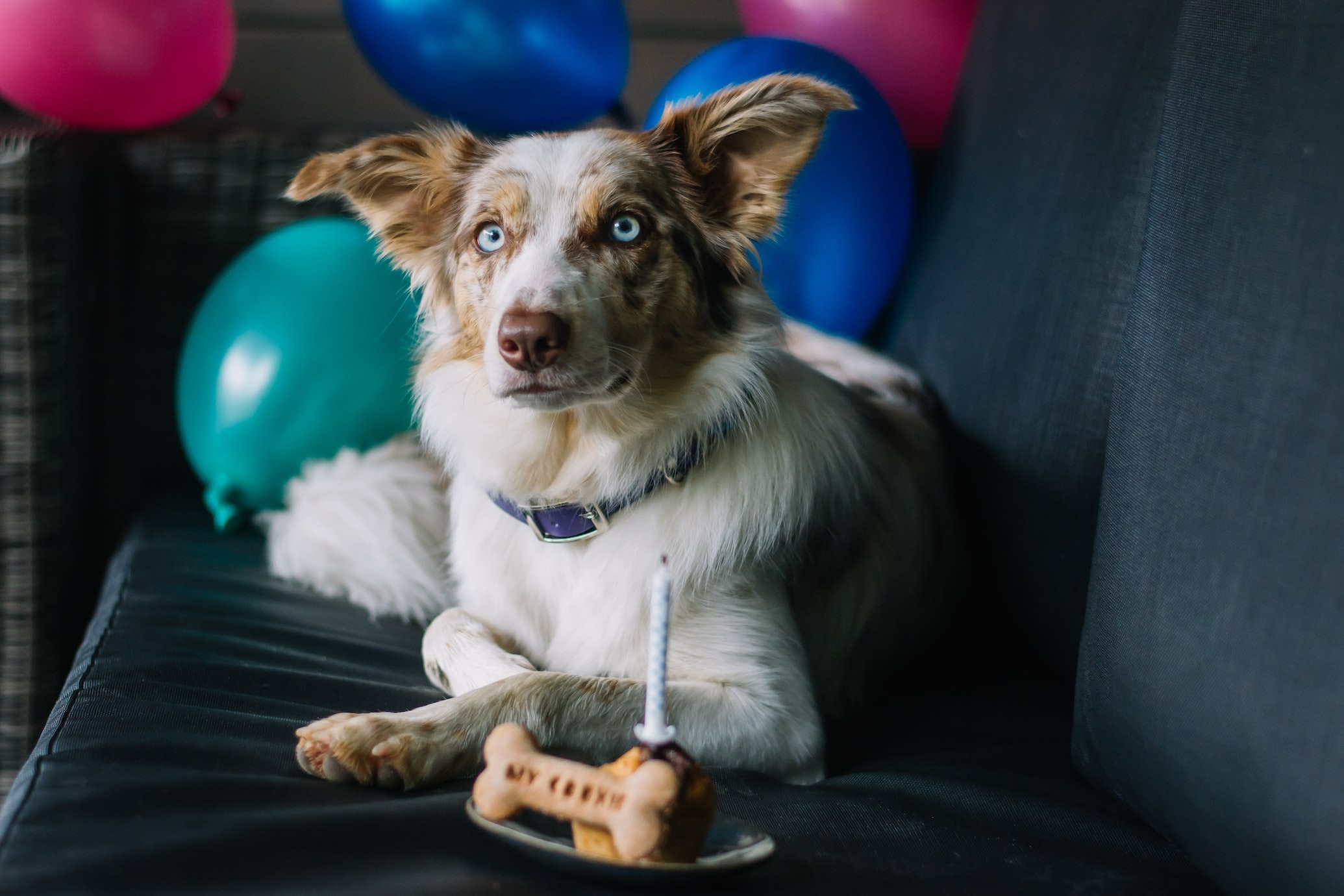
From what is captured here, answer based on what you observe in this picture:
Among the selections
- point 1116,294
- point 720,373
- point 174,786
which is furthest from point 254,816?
point 1116,294

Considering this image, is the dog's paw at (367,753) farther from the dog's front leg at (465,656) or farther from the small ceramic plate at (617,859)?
the dog's front leg at (465,656)

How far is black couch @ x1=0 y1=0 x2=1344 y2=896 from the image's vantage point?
1.09m

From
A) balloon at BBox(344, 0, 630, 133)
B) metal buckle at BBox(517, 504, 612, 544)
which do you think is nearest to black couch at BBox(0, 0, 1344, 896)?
metal buckle at BBox(517, 504, 612, 544)

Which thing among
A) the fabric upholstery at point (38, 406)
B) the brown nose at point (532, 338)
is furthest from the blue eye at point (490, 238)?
the fabric upholstery at point (38, 406)

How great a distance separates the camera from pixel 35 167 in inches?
90.5

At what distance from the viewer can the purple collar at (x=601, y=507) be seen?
5.52ft

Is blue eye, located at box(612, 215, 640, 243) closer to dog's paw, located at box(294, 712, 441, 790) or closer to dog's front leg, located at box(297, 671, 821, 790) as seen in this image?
dog's front leg, located at box(297, 671, 821, 790)

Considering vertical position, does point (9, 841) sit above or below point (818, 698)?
above

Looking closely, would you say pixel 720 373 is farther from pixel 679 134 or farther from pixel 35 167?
pixel 35 167

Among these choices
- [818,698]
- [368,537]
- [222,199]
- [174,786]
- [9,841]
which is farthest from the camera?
[222,199]

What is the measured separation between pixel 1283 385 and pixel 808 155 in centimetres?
82

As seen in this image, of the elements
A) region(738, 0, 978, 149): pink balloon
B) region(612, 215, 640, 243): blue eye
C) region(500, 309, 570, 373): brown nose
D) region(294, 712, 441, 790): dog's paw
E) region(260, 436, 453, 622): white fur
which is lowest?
region(260, 436, 453, 622): white fur

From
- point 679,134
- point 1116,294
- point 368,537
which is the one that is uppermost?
point 679,134

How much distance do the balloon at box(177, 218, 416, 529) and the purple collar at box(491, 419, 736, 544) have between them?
0.90 metres
